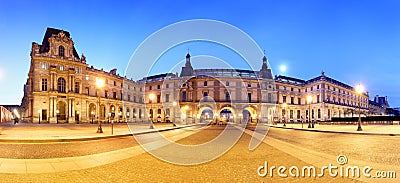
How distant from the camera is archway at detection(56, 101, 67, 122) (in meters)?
47.7

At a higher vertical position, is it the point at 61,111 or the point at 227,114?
the point at 61,111

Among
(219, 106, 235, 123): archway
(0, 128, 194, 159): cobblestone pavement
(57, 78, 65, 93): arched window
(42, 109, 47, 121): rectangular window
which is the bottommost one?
(219, 106, 235, 123): archway

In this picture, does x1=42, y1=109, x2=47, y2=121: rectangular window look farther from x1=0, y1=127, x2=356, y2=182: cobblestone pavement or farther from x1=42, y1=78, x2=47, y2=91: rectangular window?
x1=0, y1=127, x2=356, y2=182: cobblestone pavement

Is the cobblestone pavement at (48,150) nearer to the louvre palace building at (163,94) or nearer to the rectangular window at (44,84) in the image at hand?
the louvre palace building at (163,94)

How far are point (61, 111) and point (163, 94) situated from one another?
93.1 feet

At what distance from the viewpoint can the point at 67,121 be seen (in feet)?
157

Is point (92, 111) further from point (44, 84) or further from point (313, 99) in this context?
point (313, 99)

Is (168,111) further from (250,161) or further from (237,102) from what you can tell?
(250,161)

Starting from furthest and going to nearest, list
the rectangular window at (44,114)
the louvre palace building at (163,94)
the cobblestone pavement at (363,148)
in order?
1. the louvre palace building at (163,94)
2. the rectangular window at (44,114)
3. the cobblestone pavement at (363,148)

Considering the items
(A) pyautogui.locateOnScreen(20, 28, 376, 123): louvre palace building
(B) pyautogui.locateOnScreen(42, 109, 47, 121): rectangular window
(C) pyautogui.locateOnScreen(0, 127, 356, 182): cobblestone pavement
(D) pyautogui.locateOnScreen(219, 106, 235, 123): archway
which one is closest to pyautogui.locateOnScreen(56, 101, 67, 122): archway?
(A) pyautogui.locateOnScreen(20, 28, 376, 123): louvre palace building

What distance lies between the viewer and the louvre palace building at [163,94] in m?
47.0

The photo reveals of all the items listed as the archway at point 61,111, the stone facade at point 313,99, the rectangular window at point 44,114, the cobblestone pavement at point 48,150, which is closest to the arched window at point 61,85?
the archway at point 61,111

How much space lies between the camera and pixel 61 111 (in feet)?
162

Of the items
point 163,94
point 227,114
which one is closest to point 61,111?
point 163,94
